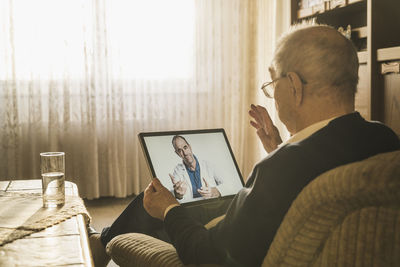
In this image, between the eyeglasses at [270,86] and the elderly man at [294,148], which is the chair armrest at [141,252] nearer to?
the elderly man at [294,148]

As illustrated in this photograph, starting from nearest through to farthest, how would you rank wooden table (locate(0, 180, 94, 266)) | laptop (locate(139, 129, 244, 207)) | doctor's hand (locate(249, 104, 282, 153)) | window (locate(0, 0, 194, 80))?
1. wooden table (locate(0, 180, 94, 266))
2. laptop (locate(139, 129, 244, 207))
3. doctor's hand (locate(249, 104, 282, 153))
4. window (locate(0, 0, 194, 80))

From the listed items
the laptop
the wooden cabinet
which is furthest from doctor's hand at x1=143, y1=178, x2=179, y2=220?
the wooden cabinet

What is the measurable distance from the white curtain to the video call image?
2181 millimetres

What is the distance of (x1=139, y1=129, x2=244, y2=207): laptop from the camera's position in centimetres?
131

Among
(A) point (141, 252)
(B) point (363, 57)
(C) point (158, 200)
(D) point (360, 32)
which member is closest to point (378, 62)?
(B) point (363, 57)

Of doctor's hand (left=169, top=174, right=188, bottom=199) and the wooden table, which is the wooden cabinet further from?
the wooden table

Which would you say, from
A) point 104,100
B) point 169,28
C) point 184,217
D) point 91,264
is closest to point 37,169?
point 104,100

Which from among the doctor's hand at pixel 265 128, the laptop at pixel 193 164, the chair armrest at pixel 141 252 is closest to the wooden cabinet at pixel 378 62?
the doctor's hand at pixel 265 128

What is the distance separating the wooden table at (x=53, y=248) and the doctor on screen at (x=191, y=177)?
419 millimetres

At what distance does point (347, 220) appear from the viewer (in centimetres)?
62

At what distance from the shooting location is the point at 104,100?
3461mm

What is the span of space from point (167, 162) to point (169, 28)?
2539 millimetres

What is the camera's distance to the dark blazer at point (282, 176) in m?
0.78

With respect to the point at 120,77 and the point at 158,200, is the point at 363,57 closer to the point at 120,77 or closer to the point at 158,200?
the point at 158,200
